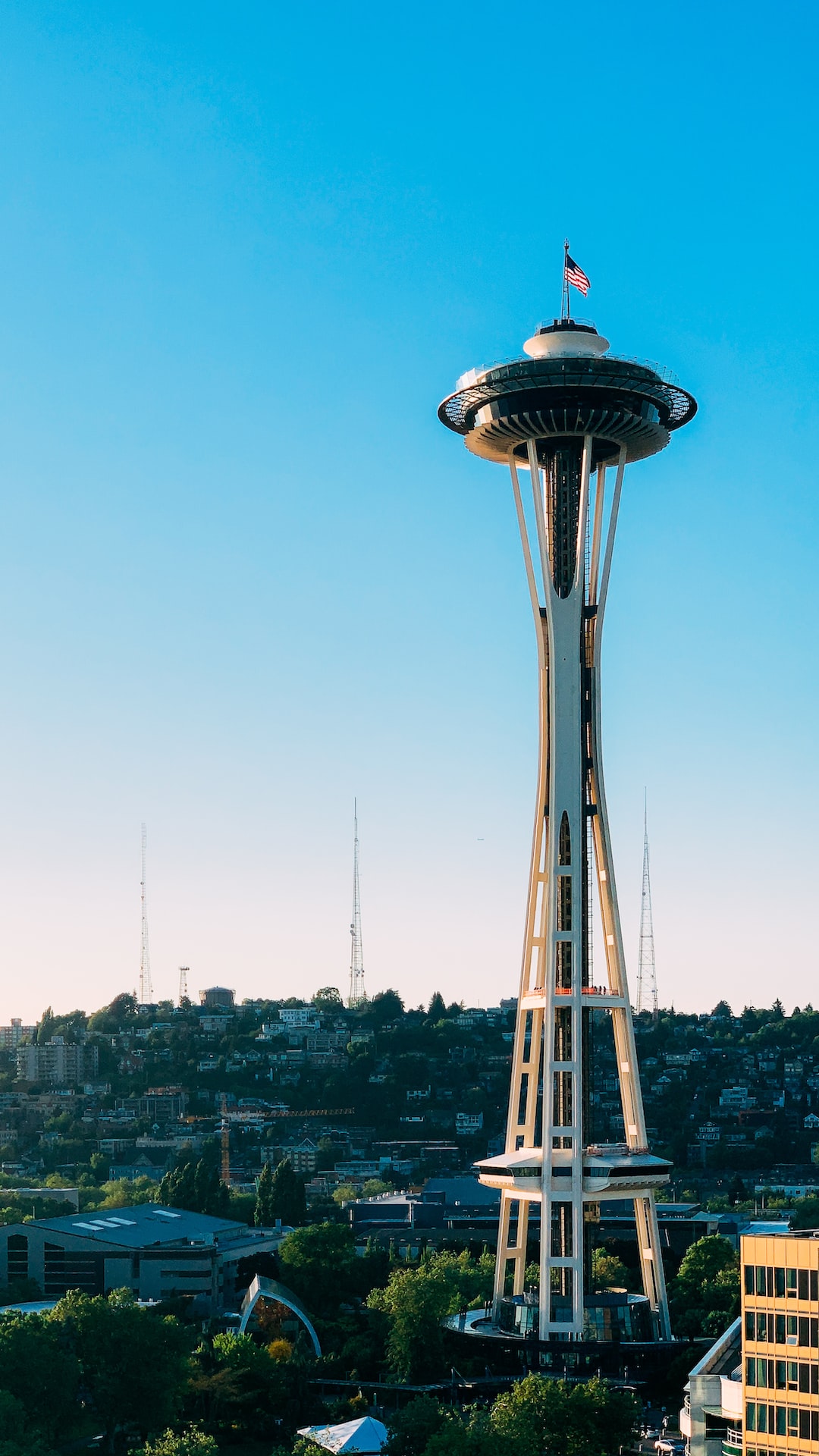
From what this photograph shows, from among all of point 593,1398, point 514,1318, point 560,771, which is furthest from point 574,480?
point 593,1398

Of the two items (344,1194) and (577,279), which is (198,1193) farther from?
(577,279)

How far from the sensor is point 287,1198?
117 metres

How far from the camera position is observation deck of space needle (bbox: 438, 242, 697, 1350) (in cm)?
8031

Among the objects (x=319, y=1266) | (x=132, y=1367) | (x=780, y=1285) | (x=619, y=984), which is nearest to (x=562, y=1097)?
(x=619, y=984)

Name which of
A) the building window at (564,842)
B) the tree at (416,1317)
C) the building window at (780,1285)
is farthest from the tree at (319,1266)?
the building window at (780,1285)

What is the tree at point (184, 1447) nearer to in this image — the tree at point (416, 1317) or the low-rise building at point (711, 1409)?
the low-rise building at point (711, 1409)

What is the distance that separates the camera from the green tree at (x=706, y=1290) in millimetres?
82812

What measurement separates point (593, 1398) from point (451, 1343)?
19955 millimetres

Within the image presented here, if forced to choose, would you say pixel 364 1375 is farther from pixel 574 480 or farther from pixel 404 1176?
pixel 404 1176

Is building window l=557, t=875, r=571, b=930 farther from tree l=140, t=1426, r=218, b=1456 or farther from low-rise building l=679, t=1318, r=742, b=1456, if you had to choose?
tree l=140, t=1426, r=218, b=1456

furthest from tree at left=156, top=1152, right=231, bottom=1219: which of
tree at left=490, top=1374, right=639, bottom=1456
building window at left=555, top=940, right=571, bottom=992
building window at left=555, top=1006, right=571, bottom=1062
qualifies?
tree at left=490, top=1374, right=639, bottom=1456

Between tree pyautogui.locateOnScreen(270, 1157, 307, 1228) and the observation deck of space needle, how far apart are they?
34.0 meters

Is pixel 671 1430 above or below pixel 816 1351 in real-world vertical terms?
below

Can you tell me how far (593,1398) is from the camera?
197 feet
